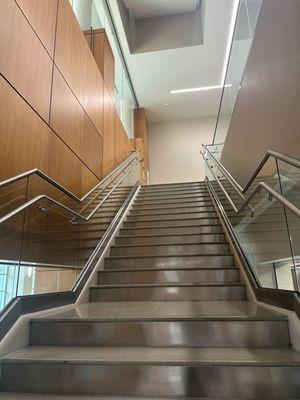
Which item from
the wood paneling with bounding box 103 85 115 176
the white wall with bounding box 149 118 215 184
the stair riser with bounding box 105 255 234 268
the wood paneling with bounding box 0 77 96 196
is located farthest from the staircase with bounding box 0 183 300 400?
the white wall with bounding box 149 118 215 184

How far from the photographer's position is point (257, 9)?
3.82m

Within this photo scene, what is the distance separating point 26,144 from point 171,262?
6.90ft

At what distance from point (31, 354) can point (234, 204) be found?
2.69 meters

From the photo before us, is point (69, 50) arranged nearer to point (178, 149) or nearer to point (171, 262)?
point (171, 262)

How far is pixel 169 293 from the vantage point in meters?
3.14

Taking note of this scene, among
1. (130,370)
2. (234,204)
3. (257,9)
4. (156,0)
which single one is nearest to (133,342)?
(130,370)

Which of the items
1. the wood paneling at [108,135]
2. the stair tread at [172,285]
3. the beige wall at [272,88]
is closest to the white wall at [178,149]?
the wood paneling at [108,135]

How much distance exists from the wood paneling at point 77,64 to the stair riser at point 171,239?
194 centimetres

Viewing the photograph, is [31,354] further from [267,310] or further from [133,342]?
[267,310]

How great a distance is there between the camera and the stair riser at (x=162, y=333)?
207cm

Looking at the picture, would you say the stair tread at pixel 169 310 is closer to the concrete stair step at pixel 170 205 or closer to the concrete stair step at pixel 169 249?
the concrete stair step at pixel 169 249

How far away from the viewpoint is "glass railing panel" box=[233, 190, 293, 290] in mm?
2373

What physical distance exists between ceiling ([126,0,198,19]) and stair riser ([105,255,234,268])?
776cm

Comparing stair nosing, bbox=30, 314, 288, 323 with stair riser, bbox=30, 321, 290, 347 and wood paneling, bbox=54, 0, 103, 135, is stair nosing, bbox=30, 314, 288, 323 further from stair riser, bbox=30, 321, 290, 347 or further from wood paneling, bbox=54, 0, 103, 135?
wood paneling, bbox=54, 0, 103, 135
